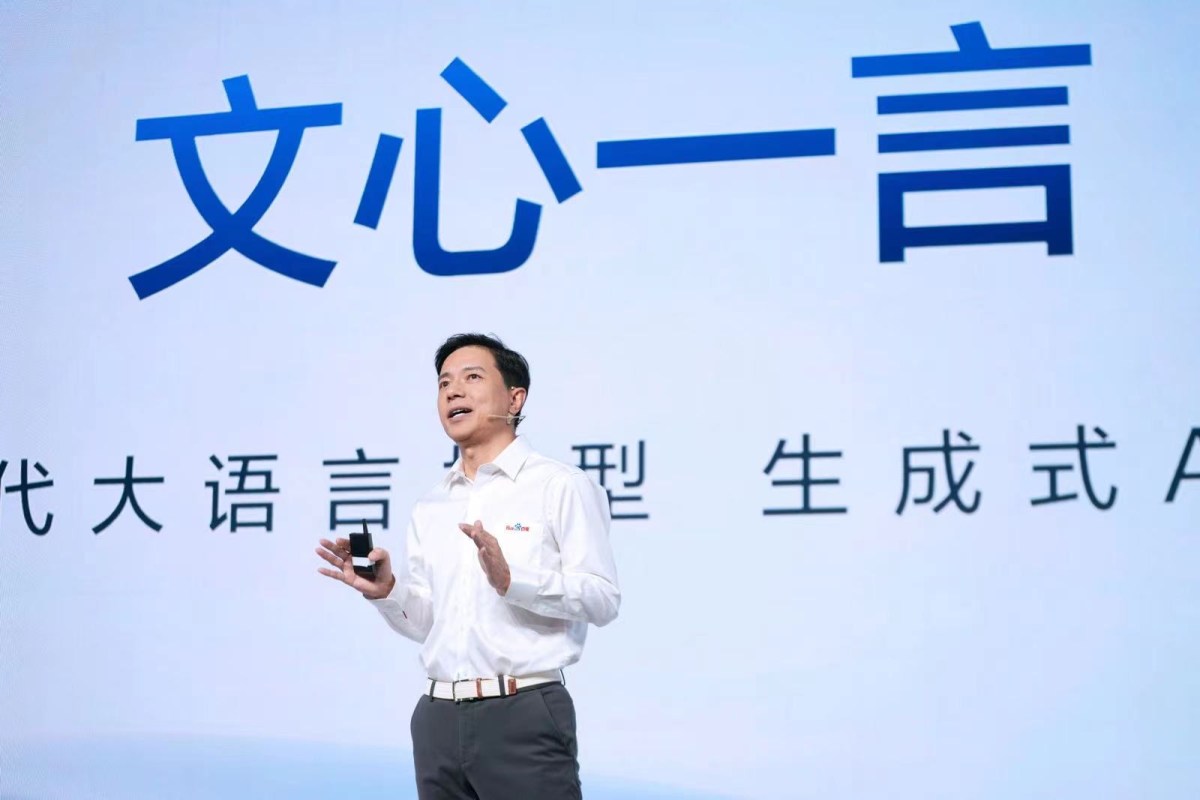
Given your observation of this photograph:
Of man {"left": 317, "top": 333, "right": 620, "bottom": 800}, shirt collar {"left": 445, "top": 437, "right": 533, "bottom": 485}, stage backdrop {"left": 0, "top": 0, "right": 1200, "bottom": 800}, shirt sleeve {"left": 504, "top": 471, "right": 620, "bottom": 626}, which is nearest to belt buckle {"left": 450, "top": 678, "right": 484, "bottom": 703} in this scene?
man {"left": 317, "top": 333, "right": 620, "bottom": 800}

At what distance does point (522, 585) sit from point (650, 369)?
1.32m

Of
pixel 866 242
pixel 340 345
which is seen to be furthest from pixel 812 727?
pixel 340 345

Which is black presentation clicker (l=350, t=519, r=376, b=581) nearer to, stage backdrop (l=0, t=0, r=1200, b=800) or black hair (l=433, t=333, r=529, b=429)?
black hair (l=433, t=333, r=529, b=429)

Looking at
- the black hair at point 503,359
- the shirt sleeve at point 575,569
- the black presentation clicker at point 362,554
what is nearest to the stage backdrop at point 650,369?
the black hair at point 503,359

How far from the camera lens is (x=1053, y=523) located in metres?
3.41

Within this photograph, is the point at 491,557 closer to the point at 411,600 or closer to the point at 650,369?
the point at 411,600

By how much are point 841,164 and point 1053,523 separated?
0.97 m

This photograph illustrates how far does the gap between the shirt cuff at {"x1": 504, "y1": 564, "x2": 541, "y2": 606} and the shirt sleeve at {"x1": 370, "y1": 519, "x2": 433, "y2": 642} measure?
0.92ft

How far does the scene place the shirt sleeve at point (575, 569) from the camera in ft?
7.99

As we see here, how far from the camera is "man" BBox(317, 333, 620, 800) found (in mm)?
2449

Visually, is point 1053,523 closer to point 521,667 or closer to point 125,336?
point 521,667

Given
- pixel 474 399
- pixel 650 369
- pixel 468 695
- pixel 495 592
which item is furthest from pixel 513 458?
pixel 650 369

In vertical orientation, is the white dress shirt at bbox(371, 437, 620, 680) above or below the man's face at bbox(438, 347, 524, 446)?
below

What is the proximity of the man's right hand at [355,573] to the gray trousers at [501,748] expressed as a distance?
213 mm
